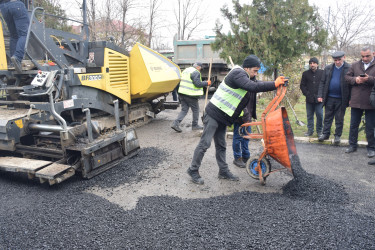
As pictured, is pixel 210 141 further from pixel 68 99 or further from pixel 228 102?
pixel 68 99

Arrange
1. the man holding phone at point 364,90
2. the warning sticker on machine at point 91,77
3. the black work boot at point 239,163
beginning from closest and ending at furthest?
the black work boot at point 239,163, the man holding phone at point 364,90, the warning sticker on machine at point 91,77

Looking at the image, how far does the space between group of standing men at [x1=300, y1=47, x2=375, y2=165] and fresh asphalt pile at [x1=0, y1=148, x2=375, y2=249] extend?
1.81 meters

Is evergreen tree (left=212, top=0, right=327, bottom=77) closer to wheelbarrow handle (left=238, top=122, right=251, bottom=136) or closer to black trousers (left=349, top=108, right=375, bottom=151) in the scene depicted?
black trousers (left=349, top=108, right=375, bottom=151)

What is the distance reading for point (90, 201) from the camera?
3.34m

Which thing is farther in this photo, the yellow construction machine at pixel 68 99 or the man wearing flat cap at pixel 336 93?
the man wearing flat cap at pixel 336 93

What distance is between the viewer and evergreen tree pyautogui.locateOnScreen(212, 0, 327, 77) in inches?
233

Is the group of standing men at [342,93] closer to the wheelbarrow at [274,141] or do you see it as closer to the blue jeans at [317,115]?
the blue jeans at [317,115]

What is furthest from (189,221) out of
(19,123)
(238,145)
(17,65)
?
(17,65)

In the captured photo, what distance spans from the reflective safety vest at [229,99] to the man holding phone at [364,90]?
7.85 feet

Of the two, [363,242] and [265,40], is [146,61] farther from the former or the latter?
[363,242]

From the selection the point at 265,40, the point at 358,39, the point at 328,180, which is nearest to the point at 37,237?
the point at 328,180

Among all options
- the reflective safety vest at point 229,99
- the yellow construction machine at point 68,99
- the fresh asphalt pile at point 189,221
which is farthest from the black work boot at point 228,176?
the yellow construction machine at point 68,99

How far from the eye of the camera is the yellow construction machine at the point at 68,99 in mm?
3938

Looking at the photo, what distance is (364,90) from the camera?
4.83 metres
